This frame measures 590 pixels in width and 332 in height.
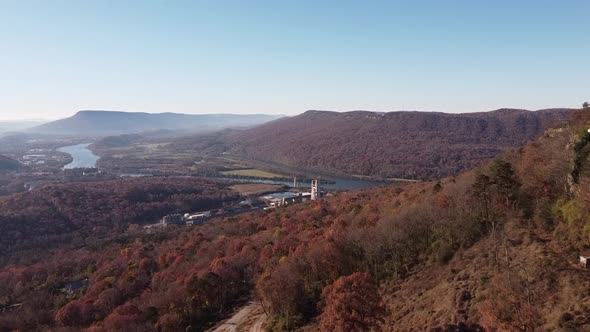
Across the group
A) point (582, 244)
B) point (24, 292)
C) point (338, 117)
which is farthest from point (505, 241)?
point (338, 117)

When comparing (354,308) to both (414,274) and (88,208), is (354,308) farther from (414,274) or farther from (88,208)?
(88,208)

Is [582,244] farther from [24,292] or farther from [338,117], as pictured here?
[338,117]

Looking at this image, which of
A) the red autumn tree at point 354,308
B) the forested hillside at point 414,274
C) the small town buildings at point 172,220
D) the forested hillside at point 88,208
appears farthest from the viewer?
the small town buildings at point 172,220

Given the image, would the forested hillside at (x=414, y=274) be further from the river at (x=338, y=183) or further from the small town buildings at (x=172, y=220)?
the river at (x=338, y=183)

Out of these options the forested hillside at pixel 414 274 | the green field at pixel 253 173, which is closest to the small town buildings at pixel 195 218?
the forested hillside at pixel 414 274

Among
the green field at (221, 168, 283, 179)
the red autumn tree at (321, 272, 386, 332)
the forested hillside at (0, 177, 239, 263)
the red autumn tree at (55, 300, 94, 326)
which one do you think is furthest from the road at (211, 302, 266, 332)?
the green field at (221, 168, 283, 179)

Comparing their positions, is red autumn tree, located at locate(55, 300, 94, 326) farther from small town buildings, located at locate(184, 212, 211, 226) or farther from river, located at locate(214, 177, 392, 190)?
river, located at locate(214, 177, 392, 190)

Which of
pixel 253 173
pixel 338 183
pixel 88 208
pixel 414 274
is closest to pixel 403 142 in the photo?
pixel 338 183
